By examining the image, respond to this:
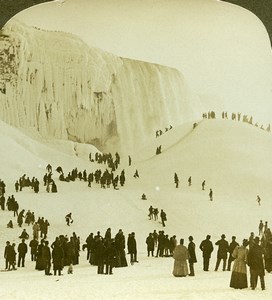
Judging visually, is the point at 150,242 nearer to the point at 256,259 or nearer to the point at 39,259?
the point at 39,259

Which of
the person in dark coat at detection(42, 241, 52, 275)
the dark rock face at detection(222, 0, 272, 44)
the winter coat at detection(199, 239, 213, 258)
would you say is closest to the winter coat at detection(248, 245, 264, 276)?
the winter coat at detection(199, 239, 213, 258)

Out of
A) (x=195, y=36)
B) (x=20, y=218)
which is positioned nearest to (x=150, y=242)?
(x=20, y=218)

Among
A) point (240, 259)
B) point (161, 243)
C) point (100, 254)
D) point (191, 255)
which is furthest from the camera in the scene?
point (161, 243)

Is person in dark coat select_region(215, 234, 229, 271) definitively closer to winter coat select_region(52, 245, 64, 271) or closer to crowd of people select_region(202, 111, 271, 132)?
crowd of people select_region(202, 111, 271, 132)

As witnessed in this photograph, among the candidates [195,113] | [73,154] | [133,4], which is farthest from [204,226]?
[73,154]

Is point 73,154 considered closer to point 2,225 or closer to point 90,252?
point 2,225
